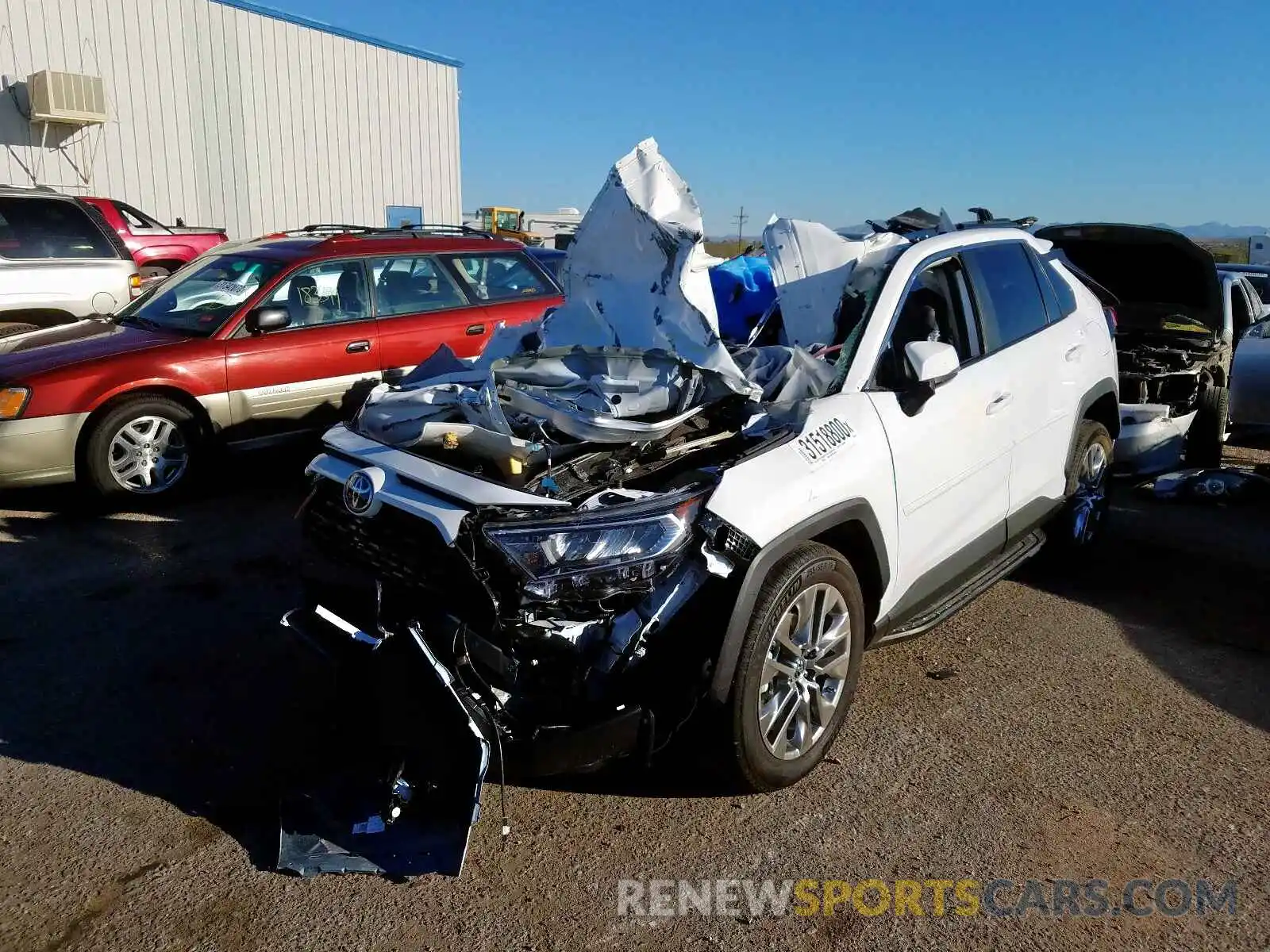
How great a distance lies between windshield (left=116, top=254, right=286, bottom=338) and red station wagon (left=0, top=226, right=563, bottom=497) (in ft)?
0.04

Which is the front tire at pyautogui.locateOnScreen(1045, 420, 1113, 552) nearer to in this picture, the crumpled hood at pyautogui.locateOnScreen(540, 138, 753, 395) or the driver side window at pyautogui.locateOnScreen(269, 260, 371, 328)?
the crumpled hood at pyautogui.locateOnScreen(540, 138, 753, 395)

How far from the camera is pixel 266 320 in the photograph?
22.1 feet

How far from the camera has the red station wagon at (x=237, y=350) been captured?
6.24 meters

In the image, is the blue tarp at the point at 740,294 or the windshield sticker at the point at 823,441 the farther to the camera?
the blue tarp at the point at 740,294

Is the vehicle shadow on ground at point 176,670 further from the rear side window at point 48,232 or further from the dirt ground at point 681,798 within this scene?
the rear side window at point 48,232

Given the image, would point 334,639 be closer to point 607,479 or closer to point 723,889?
point 607,479

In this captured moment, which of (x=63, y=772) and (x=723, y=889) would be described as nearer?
(x=723, y=889)

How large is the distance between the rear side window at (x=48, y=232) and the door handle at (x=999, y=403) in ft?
30.9

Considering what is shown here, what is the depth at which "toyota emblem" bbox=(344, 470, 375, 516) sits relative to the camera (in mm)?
3259

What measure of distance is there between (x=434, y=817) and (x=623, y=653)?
84 centimetres

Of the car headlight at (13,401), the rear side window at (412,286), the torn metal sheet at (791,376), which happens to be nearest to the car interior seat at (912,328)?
the torn metal sheet at (791,376)

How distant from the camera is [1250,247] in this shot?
1259 inches

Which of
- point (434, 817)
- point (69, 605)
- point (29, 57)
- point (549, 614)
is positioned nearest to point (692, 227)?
point (549, 614)

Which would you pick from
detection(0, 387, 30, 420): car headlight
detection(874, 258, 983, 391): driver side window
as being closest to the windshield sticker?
detection(874, 258, 983, 391): driver side window
